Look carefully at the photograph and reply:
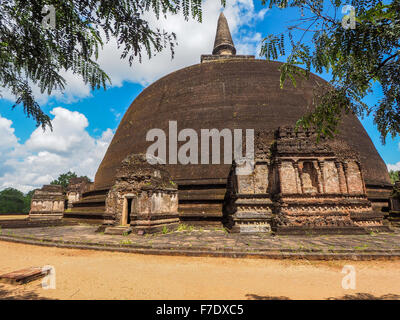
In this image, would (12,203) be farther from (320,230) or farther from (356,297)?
(356,297)

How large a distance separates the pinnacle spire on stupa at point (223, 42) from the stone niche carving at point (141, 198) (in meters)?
19.9

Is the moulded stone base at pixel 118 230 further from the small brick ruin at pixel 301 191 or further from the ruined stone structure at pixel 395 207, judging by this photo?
the ruined stone structure at pixel 395 207

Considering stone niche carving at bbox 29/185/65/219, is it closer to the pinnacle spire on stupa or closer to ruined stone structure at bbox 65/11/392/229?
ruined stone structure at bbox 65/11/392/229

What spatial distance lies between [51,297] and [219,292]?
2.52 metres

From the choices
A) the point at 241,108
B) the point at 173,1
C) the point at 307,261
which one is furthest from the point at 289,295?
the point at 241,108

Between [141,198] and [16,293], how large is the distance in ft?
19.9

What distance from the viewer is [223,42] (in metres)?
25.0

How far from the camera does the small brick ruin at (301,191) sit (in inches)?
321

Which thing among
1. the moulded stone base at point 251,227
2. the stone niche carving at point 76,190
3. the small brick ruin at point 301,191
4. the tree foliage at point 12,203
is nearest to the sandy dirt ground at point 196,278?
the small brick ruin at point 301,191

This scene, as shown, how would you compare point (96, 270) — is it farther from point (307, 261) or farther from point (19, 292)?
point (307, 261)

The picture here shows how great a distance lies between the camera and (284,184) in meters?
8.68

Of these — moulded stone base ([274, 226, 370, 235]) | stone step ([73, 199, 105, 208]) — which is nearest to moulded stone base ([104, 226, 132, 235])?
stone step ([73, 199, 105, 208])

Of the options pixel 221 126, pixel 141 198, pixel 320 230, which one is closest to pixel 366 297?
pixel 320 230

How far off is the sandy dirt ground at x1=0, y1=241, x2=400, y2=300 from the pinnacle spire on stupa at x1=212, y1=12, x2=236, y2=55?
24.9m
